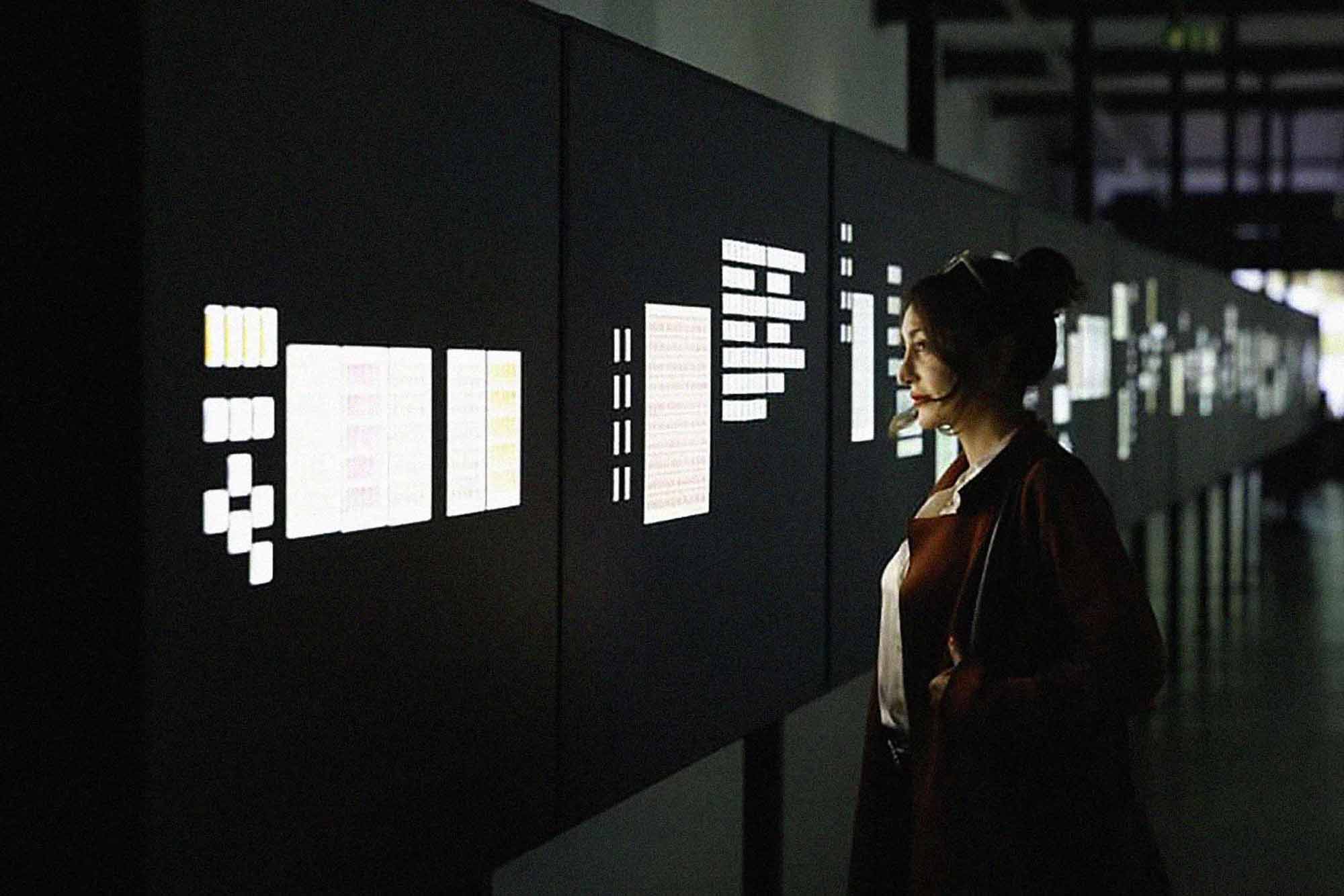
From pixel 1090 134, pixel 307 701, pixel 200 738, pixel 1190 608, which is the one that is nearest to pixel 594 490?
pixel 307 701

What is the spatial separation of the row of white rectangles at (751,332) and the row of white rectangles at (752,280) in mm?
72

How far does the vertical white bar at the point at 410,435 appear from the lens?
8.96ft

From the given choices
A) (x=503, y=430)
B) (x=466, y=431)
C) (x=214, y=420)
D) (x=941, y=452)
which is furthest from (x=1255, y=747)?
(x=214, y=420)

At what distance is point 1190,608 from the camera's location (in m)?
15.0

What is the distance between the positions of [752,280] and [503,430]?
1.27 meters

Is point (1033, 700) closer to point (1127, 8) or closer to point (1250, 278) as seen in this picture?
point (1127, 8)

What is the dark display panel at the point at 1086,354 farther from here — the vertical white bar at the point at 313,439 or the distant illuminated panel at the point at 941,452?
the vertical white bar at the point at 313,439

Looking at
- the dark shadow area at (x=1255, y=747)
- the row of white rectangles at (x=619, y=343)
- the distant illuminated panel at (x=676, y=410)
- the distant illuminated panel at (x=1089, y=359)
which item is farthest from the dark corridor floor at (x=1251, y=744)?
the row of white rectangles at (x=619, y=343)

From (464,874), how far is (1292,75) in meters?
20.8

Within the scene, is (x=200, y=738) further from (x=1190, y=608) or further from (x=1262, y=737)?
(x=1190, y=608)

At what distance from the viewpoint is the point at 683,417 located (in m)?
3.84

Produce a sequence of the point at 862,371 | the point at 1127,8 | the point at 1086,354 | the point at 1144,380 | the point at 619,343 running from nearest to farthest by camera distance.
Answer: the point at 619,343
the point at 862,371
the point at 1086,354
the point at 1144,380
the point at 1127,8

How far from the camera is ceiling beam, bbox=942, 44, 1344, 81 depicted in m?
16.5

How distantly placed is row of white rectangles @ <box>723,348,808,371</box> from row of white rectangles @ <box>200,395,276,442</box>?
174 cm
